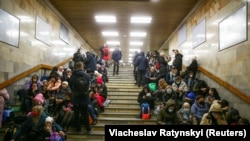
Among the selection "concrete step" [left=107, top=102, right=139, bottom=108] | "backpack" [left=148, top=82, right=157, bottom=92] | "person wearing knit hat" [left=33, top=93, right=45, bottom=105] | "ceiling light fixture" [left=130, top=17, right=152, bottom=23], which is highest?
"ceiling light fixture" [left=130, top=17, right=152, bottom=23]

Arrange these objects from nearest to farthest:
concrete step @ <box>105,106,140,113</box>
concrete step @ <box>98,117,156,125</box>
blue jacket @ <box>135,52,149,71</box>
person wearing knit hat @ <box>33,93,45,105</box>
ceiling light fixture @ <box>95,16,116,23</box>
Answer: person wearing knit hat @ <box>33,93,45,105</box> → concrete step @ <box>98,117,156,125</box> → concrete step @ <box>105,106,140,113</box> → blue jacket @ <box>135,52,149,71</box> → ceiling light fixture @ <box>95,16,116,23</box>

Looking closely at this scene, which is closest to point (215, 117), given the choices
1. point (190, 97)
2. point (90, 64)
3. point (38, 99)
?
point (190, 97)

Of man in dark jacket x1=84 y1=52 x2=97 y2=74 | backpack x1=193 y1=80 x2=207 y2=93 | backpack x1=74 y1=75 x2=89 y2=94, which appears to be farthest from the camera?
man in dark jacket x1=84 y1=52 x2=97 y2=74

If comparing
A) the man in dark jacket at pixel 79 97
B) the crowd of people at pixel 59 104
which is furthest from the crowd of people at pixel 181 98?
the man in dark jacket at pixel 79 97

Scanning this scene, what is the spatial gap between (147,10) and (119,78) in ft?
11.6

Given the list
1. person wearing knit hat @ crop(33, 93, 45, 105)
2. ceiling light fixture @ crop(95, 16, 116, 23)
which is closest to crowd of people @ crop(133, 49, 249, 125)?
ceiling light fixture @ crop(95, 16, 116, 23)

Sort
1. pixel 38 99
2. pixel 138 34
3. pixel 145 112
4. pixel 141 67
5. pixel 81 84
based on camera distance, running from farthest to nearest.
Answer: pixel 138 34 < pixel 141 67 < pixel 145 112 < pixel 38 99 < pixel 81 84

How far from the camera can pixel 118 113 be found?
858 cm

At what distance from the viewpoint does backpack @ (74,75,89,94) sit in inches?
248

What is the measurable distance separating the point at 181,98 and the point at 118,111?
1940 millimetres

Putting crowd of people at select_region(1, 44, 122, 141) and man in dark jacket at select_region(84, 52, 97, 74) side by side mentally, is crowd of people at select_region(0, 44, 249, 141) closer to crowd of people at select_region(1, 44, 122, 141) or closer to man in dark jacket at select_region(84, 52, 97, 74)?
crowd of people at select_region(1, 44, 122, 141)

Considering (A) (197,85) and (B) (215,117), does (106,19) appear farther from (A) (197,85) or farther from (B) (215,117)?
(B) (215,117)

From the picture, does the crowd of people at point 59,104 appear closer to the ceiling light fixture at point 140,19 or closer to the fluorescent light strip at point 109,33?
the ceiling light fixture at point 140,19

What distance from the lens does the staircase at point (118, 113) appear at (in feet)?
22.3
